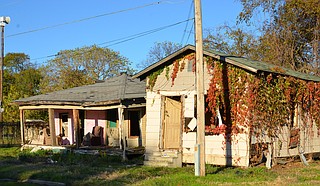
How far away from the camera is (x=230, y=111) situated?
16641 mm

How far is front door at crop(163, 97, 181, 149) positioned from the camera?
1848cm

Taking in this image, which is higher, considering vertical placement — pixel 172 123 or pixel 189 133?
pixel 172 123

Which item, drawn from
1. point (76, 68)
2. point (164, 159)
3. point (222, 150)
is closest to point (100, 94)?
point (164, 159)

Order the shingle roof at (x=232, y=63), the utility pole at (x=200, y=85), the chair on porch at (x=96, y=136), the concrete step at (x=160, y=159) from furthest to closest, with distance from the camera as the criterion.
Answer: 1. the chair on porch at (x=96, y=136)
2. the concrete step at (x=160, y=159)
3. the shingle roof at (x=232, y=63)
4. the utility pole at (x=200, y=85)

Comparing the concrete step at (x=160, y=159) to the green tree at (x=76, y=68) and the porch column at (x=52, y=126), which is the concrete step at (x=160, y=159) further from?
the green tree at (x=76, y=68)

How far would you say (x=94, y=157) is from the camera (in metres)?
21.2

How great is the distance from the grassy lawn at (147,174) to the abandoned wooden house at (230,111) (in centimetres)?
81

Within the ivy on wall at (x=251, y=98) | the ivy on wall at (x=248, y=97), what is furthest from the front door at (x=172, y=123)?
the ivy on wall at (x=251, y=98)

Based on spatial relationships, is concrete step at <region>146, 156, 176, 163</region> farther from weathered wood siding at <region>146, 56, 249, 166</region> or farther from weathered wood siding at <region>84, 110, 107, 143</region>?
weathered wood siding at <region>84, 110, 107, 143</region>

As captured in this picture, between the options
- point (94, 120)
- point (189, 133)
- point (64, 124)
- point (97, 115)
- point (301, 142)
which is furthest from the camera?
point (64, 124)

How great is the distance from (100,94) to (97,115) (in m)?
2.21

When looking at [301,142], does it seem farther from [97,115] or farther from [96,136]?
[97,115]

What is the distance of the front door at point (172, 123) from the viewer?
18484mm

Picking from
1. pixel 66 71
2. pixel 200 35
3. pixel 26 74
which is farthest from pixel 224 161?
pixel 26 74
